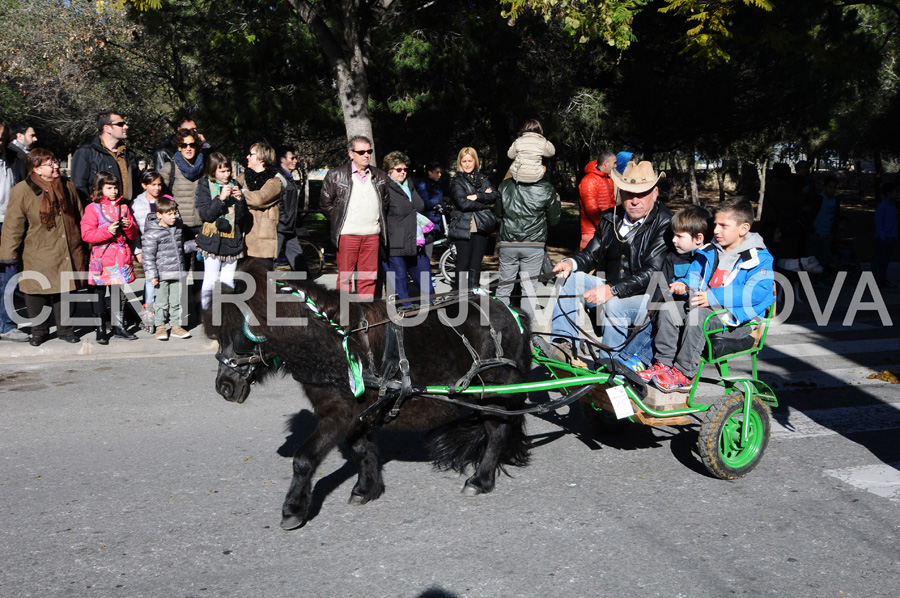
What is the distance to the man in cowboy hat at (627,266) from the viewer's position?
5527mm

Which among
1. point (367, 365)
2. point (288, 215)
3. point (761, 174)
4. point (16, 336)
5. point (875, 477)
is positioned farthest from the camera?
point (761, 174)

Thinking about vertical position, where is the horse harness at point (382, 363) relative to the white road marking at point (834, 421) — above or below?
above

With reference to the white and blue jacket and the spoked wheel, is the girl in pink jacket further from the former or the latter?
the white and blue jacket

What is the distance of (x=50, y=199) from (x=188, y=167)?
154 cm

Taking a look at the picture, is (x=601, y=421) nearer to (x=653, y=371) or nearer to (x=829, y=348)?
(x=653, y=371)

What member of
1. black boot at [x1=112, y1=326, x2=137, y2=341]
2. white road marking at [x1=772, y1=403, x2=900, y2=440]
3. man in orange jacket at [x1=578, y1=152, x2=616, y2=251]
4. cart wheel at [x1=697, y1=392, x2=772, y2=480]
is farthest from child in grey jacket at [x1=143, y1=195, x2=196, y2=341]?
white road marking at [x1=772, y1=403, x2=900, y2=440]

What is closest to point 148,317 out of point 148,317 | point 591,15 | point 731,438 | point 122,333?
point 148,317

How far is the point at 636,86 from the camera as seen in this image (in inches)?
643

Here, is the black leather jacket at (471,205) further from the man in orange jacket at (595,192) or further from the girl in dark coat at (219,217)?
the girl in dark coat at (219,217)

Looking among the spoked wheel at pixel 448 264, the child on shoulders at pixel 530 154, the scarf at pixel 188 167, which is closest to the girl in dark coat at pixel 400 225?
the child on shoulders at pixel 530 154

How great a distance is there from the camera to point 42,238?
863cm

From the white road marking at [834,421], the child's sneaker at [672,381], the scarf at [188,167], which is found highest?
the scarf at [188,167]

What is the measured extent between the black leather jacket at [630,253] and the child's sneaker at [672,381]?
0.59 metres

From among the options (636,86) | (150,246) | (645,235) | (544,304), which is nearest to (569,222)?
(636,86)
